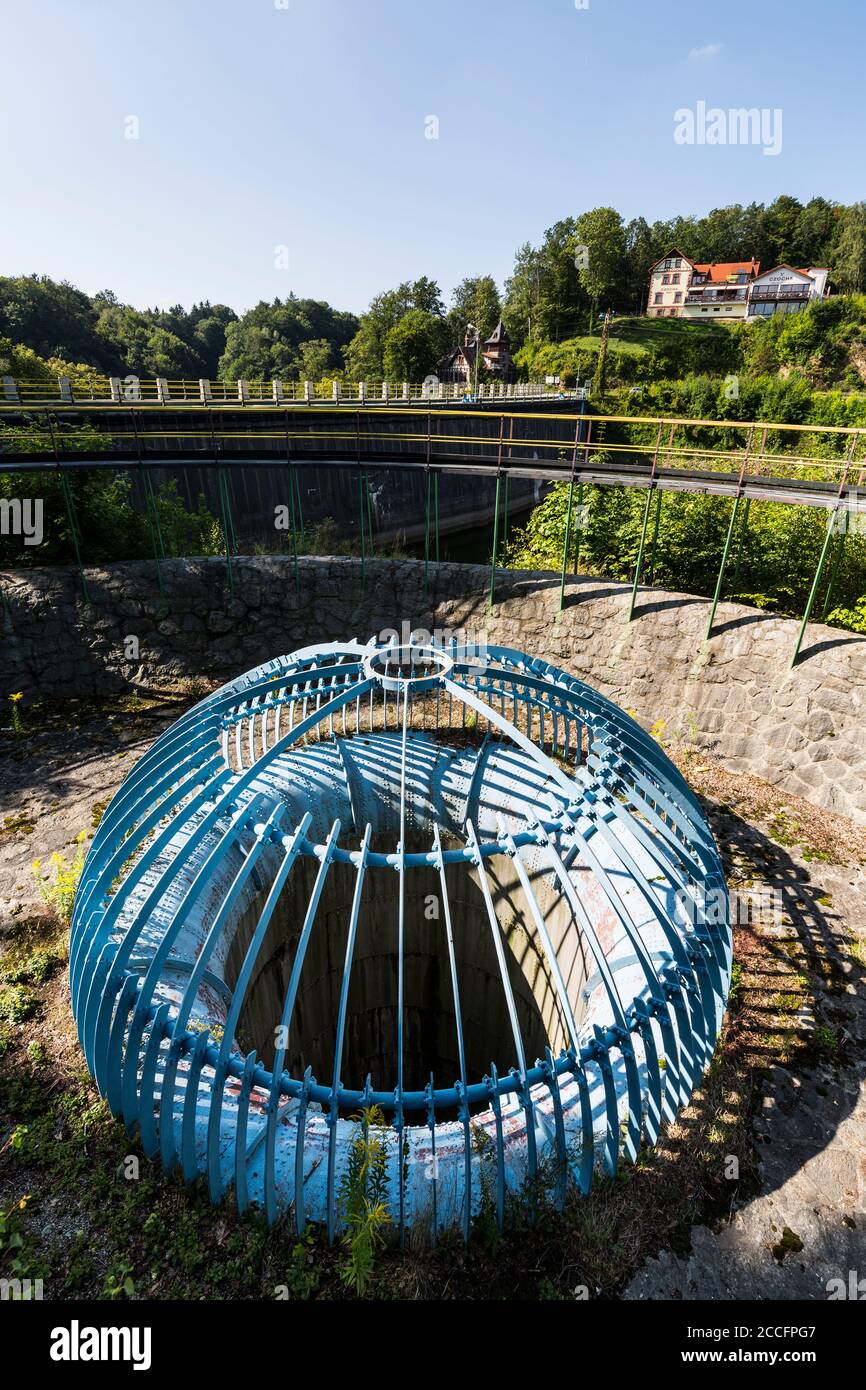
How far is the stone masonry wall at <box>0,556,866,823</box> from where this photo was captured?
10164mm

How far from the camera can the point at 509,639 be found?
13.2 meters

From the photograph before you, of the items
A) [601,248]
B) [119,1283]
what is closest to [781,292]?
[601,248]

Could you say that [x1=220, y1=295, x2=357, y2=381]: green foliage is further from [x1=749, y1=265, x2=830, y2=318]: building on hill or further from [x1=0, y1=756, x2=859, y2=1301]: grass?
[x1=0, y1=756, x2=859, y2=1301]: grass

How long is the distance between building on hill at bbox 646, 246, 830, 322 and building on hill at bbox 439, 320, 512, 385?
24.6 m

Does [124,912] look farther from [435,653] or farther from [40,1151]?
[435,653]

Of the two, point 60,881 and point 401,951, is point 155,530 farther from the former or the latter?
point 401,951

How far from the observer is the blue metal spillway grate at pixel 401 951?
4.14 m

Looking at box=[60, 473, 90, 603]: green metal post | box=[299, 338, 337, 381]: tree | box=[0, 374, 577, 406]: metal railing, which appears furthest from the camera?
box=[299, 338, 337, 381]: tree

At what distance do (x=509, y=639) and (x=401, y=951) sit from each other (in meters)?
9.66

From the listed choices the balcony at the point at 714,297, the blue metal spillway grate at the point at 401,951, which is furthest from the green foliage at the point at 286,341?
the blue metal spillway grate at the point at 401,951

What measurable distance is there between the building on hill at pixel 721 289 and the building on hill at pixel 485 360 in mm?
24569

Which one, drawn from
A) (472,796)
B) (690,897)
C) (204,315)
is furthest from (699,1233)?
(204,315)

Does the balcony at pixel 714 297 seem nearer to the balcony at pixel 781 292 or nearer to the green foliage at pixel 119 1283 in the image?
the balcony at pixel 781 292
